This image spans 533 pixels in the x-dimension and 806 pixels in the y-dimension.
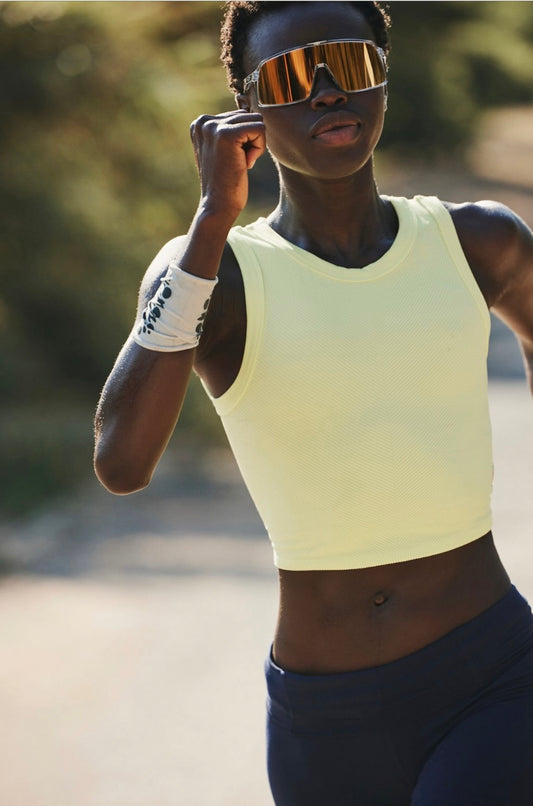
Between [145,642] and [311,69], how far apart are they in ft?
10.5

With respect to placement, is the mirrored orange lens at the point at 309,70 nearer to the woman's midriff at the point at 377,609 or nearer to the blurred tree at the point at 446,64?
the woman's midriff at the point at 377,609

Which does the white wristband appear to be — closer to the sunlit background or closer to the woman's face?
the woman's face

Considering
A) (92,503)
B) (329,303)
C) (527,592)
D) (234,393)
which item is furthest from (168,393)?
(92,503)

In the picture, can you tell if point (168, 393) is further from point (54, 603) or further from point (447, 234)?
point (54, 603)

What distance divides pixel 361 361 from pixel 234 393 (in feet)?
0.68

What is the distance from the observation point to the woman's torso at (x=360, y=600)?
204 centimetres

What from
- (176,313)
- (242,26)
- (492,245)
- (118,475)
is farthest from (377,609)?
(242,26)

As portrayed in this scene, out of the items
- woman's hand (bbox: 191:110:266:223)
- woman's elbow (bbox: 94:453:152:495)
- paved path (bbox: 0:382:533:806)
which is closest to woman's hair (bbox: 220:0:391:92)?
woman's hand (bbox: 191:110:266:223)

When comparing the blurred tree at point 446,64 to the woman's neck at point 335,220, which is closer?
the woman's neck at point 335,220

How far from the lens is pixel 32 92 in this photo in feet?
21.8

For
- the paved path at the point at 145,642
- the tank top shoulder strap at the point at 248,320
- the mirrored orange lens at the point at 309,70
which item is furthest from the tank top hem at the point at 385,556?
the paved path at the point at 145,642

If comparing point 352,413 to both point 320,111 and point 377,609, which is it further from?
point 320,111

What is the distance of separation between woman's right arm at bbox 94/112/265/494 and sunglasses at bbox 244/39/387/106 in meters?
0.16

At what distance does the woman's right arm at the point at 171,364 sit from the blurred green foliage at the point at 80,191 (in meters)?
4.59
